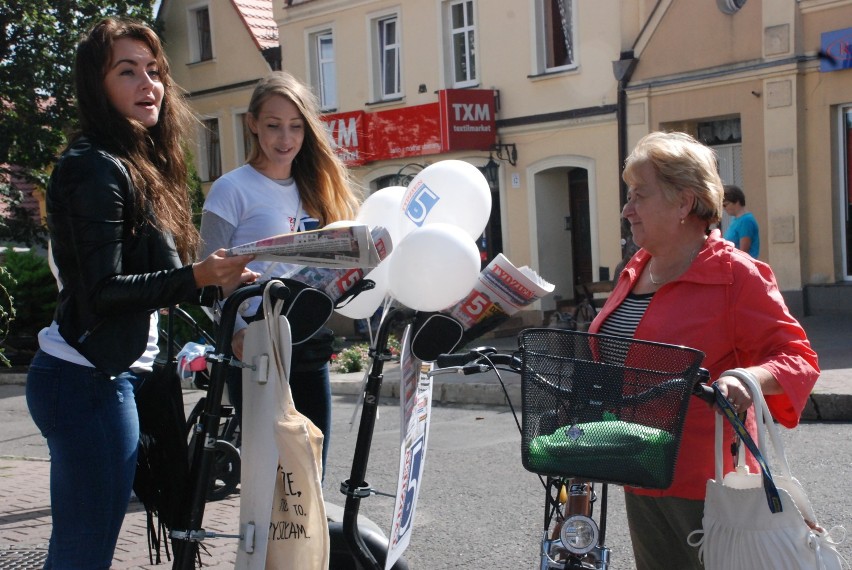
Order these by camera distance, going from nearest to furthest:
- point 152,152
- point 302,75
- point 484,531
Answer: point 152,152
point 484,531
point 302,75

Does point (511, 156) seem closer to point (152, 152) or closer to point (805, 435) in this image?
point (805, 435)

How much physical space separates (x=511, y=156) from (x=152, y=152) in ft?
58.0

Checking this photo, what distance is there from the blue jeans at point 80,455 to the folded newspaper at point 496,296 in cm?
109

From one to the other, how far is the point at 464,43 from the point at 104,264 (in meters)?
19.3

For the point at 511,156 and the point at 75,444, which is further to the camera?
the point at 511,156

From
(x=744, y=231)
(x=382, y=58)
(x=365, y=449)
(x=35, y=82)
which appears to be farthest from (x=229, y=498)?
(x=35, y=82)

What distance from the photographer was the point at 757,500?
8.38 ft

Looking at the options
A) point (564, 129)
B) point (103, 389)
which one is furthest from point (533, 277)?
point (564, 129)

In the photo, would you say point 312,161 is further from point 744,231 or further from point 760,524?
point 744,231

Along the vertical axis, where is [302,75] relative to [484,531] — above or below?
above

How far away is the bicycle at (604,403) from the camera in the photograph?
8.45ft

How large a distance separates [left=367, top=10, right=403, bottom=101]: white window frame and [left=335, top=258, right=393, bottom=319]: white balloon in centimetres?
1917

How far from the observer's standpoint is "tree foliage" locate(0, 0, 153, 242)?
77.2 ft

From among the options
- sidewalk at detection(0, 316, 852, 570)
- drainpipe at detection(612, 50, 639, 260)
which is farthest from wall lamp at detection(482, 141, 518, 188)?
sidewalk at detection(0, 316, 852, 570)
